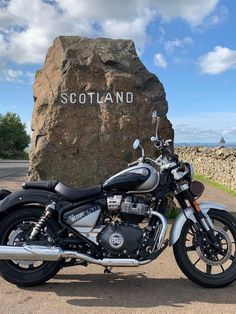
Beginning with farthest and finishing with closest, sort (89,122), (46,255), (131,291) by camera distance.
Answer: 1. (89,122)
2. (131,291)
3. (46,255)

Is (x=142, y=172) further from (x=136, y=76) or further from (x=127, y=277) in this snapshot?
(x=136, y=76)

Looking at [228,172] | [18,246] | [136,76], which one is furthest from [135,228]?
[228,172]

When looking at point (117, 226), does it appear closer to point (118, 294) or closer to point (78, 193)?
point (78, 193)

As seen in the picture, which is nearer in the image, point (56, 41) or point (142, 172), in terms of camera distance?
point (142, 172)

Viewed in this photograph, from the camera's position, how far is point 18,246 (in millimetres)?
4770

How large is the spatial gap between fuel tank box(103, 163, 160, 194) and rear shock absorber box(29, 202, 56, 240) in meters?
0.57

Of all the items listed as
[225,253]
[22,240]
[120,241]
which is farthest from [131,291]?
[22,240]

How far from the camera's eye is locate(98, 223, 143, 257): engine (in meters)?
4.71

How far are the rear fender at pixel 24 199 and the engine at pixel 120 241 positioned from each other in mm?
670

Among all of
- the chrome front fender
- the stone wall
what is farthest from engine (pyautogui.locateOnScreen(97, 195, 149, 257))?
the stone wall

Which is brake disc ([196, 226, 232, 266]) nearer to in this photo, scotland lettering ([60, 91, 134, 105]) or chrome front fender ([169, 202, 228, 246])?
chrome front fender ([169, 202, 228, 246])

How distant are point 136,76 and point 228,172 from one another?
7285 mm

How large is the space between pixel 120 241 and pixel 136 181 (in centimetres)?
59

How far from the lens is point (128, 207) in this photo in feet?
15.6
